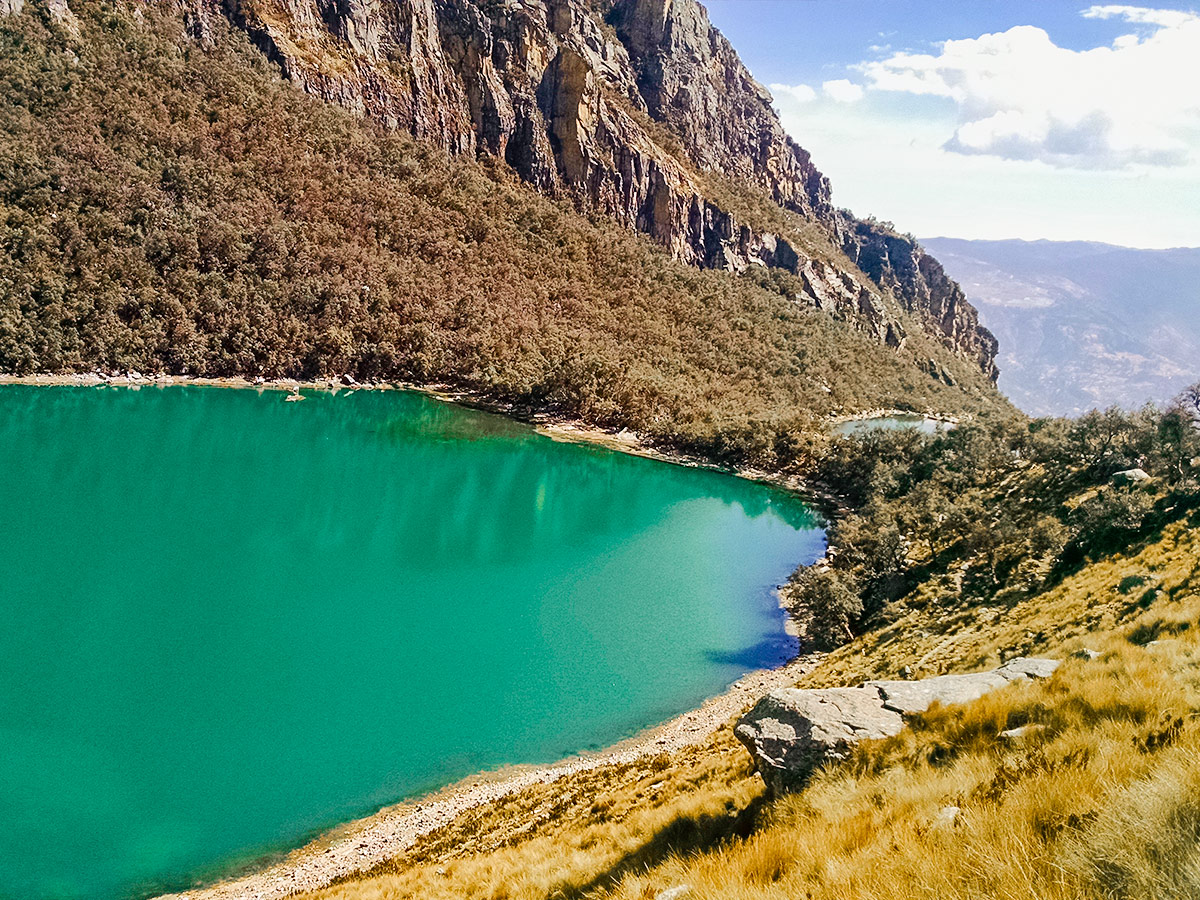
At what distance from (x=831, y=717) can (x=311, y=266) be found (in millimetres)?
122603

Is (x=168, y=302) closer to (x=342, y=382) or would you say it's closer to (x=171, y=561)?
(x=342, y=382)

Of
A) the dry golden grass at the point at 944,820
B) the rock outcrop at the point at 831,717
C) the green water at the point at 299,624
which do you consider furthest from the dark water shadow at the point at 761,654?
the rock outcrop at the point at 831,717

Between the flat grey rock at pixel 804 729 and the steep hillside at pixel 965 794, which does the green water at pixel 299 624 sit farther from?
the flat grey rock at pixel 804 729

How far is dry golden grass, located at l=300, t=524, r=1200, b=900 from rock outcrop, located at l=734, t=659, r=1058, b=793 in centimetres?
40

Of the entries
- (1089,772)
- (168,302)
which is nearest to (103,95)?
(168,302)

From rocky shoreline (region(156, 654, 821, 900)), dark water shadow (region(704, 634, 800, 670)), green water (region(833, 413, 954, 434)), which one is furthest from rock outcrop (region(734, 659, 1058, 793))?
green water (region(833, 413, 954, 434))

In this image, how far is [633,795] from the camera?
19.1 metres

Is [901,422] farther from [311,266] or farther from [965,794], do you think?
[965,794]

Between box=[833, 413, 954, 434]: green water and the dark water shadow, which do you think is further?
box=[833, 413, 954, 434]: green water

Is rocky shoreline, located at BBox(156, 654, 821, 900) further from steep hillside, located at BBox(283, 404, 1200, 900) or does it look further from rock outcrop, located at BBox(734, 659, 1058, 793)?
rock outcrop, located at BBox(734, 659, 1058, 793)

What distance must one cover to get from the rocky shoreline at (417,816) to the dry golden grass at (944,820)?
239 centimetres

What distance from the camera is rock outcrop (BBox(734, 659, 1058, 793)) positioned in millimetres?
10930

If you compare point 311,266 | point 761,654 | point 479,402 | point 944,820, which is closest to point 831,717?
point 944,820

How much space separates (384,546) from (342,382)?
66184 millimetres
